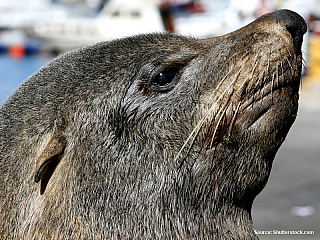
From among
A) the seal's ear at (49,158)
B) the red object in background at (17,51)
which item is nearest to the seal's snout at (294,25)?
the seal's ear at (49,158)

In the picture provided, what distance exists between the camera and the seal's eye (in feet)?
10.0

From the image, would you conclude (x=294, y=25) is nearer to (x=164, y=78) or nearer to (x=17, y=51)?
(x=164, y=78)

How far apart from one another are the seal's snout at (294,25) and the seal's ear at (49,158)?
4.99 feet

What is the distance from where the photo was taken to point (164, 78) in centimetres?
307

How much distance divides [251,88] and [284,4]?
67.3ft

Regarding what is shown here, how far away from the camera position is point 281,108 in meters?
2.96

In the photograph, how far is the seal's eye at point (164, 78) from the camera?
306 centimetres

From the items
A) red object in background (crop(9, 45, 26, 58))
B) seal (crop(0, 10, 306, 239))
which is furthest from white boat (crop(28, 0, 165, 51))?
seal (crop(0, 10, 306, 239))

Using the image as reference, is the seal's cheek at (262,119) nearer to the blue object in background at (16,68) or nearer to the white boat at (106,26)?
the blue object in background at (16,68)

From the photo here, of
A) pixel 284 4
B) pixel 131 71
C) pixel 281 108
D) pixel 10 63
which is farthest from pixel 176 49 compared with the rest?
pixel 284 4

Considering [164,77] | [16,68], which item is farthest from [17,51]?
[164,77]

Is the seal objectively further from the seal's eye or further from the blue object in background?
the blue object in background

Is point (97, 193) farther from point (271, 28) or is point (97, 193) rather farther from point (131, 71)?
point (271, 28)

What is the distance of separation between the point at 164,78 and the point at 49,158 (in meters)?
0.84
